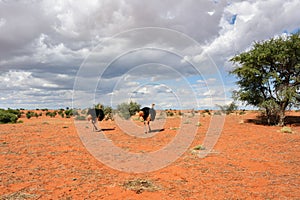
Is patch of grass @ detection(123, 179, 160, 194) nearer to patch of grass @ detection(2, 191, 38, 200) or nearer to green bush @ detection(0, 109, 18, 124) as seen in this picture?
patch of grass @ detection(2, 191, 38, 200)

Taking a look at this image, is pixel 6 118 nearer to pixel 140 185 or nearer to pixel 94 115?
pixel 94 115

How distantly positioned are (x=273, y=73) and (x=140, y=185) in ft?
68.4

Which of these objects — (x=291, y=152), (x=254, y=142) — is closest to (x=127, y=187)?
(x=291, y=152)

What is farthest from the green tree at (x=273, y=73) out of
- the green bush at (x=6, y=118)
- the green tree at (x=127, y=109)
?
the green bush at (x=6, y=118)

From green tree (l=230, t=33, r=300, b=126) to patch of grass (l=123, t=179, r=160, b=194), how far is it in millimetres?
19270

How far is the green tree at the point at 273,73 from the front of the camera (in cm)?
2194

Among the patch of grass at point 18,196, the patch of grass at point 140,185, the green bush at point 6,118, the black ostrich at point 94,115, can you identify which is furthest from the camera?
the green bush at point 6,118

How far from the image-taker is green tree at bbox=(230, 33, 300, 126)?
72.0 feet

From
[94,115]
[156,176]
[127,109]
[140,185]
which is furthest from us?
[127,109]

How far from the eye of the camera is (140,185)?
→ 7.10 metres

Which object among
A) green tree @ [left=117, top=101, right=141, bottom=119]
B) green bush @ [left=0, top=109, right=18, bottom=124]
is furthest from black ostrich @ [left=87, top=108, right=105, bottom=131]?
green bush @ [left=0, top=109, right=18, bottom=124]

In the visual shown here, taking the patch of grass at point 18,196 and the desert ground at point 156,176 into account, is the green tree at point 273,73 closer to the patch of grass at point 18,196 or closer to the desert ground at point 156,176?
the desert ground at point 156,176

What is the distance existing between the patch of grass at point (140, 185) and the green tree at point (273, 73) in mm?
19270

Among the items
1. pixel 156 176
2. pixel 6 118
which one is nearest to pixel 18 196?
pixel 156 176
